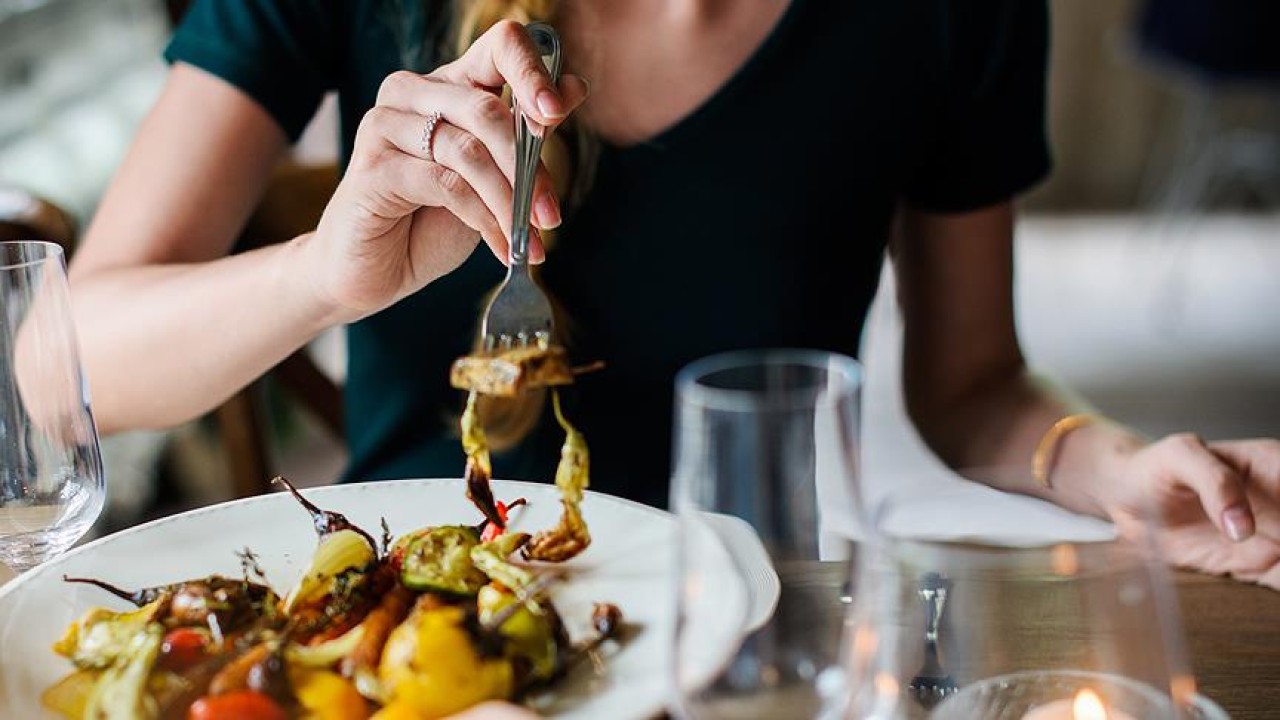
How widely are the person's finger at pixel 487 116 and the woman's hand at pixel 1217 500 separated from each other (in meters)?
0.34

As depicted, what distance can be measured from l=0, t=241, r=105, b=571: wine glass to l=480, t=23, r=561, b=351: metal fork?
0.63 ft

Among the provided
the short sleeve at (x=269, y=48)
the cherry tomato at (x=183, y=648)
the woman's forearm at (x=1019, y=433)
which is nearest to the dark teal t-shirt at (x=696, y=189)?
the short sleeve at (x=269, y=48)

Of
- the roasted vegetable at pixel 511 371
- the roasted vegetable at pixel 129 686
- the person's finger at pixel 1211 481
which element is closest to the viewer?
the roasted vegetable at pixel 129 686

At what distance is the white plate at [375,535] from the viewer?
0.55 meters

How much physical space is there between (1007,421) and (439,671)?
2.14 feet

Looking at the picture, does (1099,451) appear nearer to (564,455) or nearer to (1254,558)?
(1254,558)

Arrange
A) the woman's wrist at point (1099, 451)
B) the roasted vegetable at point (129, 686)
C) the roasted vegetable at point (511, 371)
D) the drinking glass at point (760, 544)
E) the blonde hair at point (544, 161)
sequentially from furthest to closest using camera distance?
the blonde hair at point (544, 161) < the woman's wrist at point (1099, 451) < the roasted vegetable at point (511, 371) < the roasted vegetable at point (129, 686) < the drinking glass at point (760, 544)

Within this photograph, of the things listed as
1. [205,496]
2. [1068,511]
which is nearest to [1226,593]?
[1068,511]

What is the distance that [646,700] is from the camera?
0.53 m

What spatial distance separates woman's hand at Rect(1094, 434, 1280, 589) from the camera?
746mm

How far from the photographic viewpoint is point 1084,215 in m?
4.39

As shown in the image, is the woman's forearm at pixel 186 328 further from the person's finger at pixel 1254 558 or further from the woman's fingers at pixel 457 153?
the person's finger at pixel 1254 558

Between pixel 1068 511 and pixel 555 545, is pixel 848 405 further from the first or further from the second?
pixel 555 545

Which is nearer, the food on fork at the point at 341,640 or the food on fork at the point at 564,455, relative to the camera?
the food on fork at the point at 341,640
